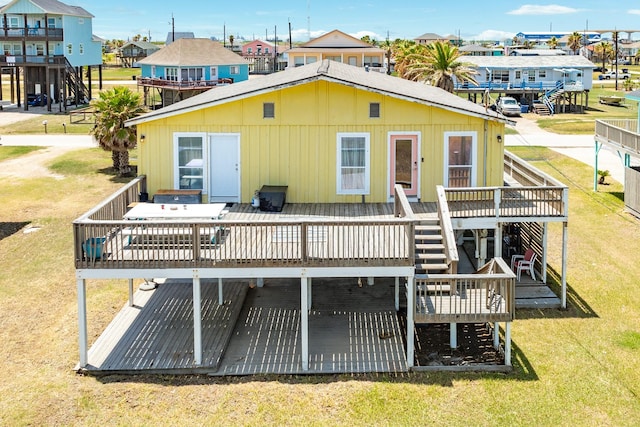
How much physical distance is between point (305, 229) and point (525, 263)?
24.8 feet

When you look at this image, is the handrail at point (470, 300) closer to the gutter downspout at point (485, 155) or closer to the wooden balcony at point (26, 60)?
the gutter downspout at point (485, 155)

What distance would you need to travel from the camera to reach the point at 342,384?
A: 1145 cm

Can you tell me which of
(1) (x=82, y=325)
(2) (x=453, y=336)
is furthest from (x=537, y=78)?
(1) (x=82, y=325)

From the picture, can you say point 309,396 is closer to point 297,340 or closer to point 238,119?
point 297,340

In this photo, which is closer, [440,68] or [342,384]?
Result: [342,384]

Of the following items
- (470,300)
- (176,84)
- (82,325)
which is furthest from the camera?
(176,84)

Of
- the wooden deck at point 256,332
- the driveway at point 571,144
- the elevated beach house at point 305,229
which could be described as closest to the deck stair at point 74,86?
the driveway at point 571,144

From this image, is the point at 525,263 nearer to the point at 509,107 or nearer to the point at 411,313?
the point at 411,313

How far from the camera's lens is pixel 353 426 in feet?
33.2

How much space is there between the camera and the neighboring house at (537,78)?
5869 cm

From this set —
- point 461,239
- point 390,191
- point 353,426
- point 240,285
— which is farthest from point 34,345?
point 461,239

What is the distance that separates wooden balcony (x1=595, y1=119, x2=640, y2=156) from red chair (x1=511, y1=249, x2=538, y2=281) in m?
9.14

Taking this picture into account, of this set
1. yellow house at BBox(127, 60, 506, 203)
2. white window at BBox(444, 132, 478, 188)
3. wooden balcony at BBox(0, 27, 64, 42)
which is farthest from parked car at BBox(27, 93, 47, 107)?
white window at BBox(444, 132, 478, 188)

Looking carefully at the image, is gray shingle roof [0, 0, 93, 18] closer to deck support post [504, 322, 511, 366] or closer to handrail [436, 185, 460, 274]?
handrail [436, 185, 460, 274]
